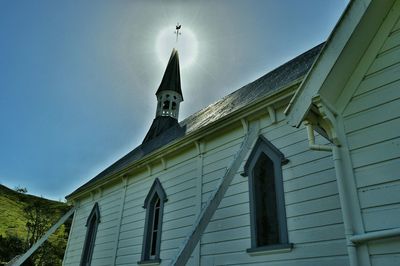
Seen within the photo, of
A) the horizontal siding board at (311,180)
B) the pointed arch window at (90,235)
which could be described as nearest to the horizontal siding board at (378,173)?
the horizontal siding board at (311,180)

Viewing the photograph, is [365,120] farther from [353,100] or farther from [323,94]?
[323,94]

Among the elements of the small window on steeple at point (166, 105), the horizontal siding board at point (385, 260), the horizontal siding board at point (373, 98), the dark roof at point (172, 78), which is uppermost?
the dark roof at point (172, 78)

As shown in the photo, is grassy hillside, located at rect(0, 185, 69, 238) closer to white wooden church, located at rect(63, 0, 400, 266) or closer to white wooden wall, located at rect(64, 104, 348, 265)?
white wooden wall, located at rect(64, 104, 348, 265)

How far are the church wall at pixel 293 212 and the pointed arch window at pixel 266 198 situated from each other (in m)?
0.12

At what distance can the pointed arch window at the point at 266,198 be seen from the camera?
5387 millimetres

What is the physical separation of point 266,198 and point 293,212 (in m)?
0.77

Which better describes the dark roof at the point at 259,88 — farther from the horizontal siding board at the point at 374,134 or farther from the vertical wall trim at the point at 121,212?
the horizontal siding board at the point at 374,134

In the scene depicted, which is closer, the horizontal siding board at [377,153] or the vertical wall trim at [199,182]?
the horizontal siding board at [377,153]

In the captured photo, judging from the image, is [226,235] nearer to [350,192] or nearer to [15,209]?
[350,192]

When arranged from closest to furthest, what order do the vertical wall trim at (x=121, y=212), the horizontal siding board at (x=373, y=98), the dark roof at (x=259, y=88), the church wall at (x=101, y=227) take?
the horizontal siding board at (x=373, y=98), the dark roof at (x=259, y=88), the vertical wall trim at (x=121, y=212), the church wall at (x=101, y=227)

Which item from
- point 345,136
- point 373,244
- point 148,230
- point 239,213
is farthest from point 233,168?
point 148,230

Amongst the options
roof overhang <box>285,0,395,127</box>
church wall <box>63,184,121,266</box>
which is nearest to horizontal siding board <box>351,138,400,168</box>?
roof overhang <box>285,0,395,127</box>

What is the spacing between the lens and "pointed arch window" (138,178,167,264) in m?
8.28

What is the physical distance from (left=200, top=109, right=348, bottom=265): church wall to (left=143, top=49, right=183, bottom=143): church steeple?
386 inches
